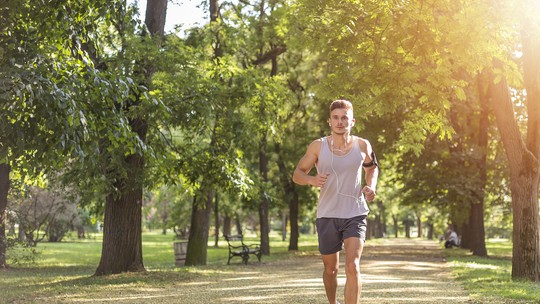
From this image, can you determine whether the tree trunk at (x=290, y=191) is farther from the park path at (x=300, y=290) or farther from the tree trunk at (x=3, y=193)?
the park path at (x=300, y=290)

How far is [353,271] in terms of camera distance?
6363 millimetres

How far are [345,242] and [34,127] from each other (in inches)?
190

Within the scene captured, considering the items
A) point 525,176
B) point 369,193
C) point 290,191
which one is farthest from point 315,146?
point 290,191

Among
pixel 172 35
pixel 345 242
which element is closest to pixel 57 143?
pixel 345 242

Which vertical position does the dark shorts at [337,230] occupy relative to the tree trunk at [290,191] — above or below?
below

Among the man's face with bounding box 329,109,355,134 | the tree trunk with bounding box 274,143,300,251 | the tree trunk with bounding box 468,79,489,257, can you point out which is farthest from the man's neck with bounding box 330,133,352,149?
the tree trunk with bounding box 274,143,300,251

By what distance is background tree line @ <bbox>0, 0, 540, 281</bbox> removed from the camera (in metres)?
9.87

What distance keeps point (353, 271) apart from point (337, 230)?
16.3 inches

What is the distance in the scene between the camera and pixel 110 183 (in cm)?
1484

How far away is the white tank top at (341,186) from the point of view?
21.3 ft

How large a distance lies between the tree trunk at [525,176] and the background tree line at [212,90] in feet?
0.10

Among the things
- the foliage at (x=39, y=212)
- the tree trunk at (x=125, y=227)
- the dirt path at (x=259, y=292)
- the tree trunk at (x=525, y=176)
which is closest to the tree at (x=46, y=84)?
the dirt path at (x=259, y=292)

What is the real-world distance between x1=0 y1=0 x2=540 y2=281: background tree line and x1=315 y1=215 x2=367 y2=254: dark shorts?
3645 mm

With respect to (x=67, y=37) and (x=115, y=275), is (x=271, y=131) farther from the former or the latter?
(x=67, y=37)
